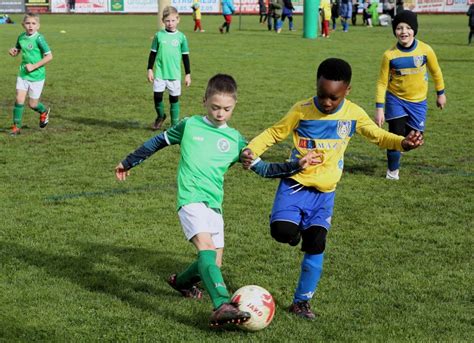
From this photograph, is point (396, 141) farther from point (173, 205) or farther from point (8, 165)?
point (8, 165)

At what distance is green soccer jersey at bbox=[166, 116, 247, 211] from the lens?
5.63 m

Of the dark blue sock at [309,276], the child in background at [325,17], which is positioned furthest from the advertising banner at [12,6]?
the dark blue sock at [309,276]

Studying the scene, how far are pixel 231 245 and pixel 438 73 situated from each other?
165 inches

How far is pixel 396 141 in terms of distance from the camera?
18.9 feet

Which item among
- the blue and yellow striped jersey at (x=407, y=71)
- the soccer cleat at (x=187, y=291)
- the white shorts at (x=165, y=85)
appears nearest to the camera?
the soccer cleat at (x=187, y=291)

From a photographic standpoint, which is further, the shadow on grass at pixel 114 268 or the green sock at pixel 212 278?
the shadow on grass at pixel 114 268

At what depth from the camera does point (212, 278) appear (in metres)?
5.34

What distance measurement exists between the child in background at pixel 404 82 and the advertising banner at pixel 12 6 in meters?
59.5

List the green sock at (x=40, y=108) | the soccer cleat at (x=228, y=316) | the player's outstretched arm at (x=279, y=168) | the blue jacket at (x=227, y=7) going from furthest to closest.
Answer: the blue jacket at (x=227, y=7)
the green sock at (x=40, y=108)
the player's outstretched arm at (x=279, y=168)
the soccer cleat at (x=228, y=316)

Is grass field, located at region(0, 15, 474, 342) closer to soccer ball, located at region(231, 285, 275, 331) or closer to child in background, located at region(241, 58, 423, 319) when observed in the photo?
soccer ball, located at region(231, 285, 275, 331)

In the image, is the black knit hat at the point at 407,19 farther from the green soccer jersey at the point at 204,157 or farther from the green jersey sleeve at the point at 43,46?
the green jersey sleeve at the point at 43,46

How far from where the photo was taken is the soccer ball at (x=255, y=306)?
5273mm

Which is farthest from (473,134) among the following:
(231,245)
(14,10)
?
(14,10)

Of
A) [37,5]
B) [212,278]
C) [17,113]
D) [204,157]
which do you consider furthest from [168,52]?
[37,5]
